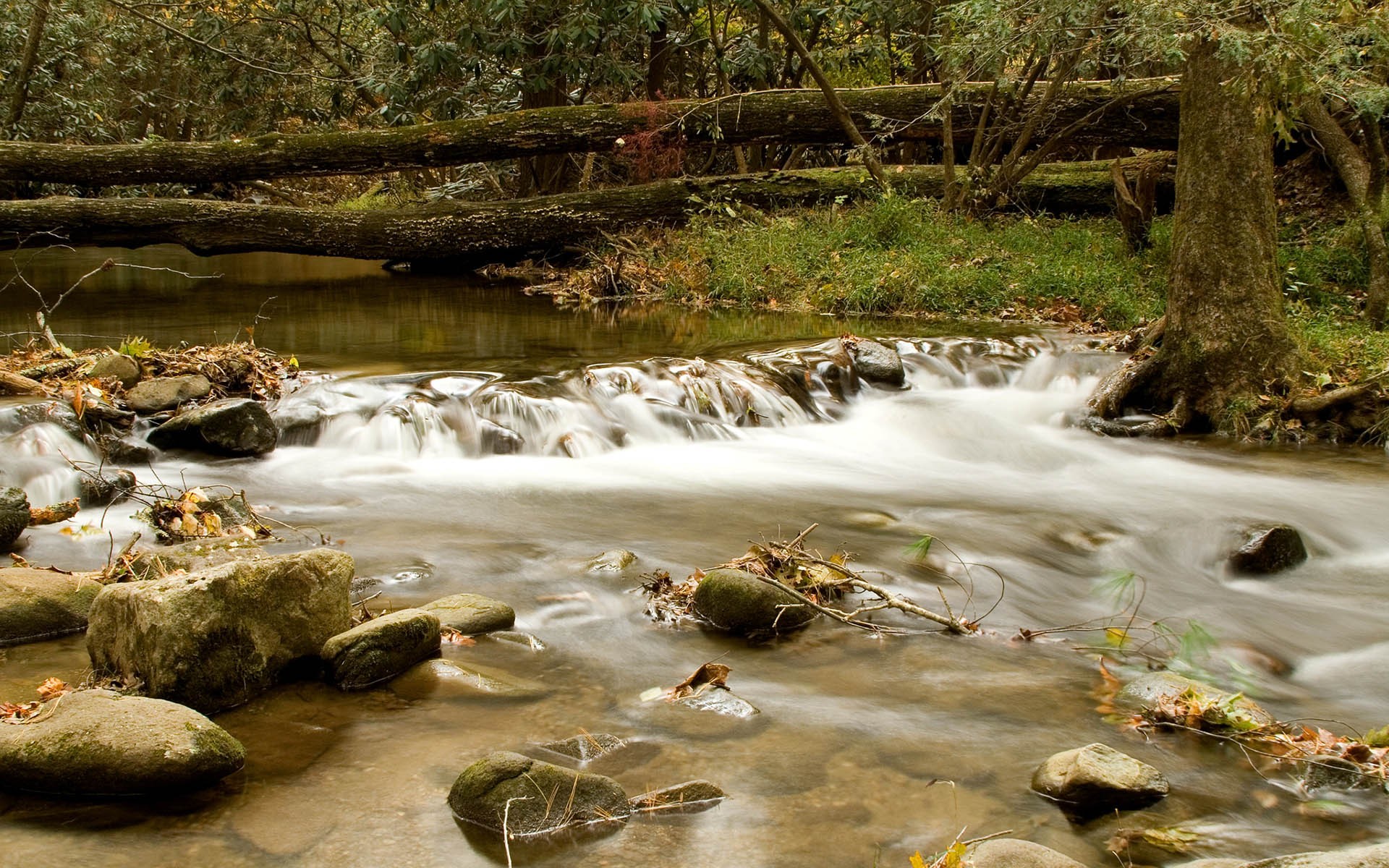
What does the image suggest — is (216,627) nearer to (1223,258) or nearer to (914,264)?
(1223,258)

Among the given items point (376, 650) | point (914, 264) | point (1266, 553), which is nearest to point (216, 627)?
point (376, 650)

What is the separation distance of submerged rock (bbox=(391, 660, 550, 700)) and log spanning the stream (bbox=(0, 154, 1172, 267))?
13.3 metres

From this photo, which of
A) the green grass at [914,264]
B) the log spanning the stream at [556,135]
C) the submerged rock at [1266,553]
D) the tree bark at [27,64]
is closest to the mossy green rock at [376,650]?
the submerged rock at [1266,553]

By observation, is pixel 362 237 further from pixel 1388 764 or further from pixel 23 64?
pixel 1388 764

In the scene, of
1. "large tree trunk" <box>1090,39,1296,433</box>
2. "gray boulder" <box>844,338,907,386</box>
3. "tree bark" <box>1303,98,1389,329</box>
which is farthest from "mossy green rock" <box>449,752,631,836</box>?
"tree bark" <box>1303,98,1389,329</box>

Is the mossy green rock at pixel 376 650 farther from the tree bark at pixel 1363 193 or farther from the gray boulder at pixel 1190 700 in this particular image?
the tree bark at pixel 1363 193

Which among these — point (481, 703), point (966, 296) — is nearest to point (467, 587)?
point (481, 703)

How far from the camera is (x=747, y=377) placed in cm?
982

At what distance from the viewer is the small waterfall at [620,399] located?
27.5ft

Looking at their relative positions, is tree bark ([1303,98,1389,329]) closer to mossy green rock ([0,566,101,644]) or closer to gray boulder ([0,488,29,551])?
mossy green rock ([0,566,101,644])

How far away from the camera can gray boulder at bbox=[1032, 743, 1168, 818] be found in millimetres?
3307

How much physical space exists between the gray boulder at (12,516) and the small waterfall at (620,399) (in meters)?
2.55

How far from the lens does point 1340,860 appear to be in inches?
98.9

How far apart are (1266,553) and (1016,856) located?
13.2ft
